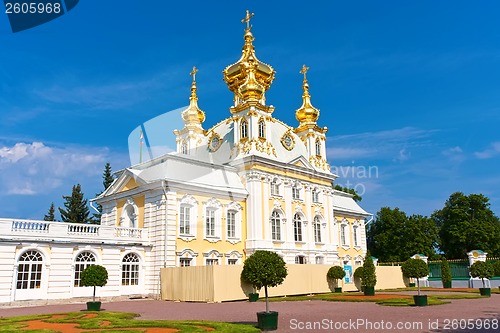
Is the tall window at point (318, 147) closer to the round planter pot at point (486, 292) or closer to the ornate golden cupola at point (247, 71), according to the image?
the ornate golden cupola at point (247, 71)

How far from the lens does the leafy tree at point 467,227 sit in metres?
51.3

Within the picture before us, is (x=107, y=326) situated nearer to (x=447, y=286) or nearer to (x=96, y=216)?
(x=447, y=286)


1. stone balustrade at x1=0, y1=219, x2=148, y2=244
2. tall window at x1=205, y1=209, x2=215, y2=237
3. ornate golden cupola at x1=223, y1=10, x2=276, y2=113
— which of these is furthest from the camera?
ornate golden cupola at x1=223, y1=10, x2=276, y2=113

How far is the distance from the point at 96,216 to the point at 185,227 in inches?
1205

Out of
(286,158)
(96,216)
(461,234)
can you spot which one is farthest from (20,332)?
(461,234)

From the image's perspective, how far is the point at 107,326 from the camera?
43.1 feet

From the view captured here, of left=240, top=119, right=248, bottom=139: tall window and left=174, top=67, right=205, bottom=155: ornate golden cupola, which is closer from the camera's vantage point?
left=240, top=119, right=248, bottom=139: tall window

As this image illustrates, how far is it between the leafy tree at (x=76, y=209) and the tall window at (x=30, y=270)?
3165cm

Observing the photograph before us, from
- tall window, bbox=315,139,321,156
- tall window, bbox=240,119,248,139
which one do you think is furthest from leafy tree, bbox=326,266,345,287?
tall window, bbox=315,139,321,156

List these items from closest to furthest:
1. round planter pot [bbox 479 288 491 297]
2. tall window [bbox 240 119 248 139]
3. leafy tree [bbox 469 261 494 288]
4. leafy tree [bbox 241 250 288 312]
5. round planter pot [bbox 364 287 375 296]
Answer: leafy tree [bbox 241 250 288 312], round planter pot [bbox 479 288 491 297], leafy tree [bbox 469 261 494 288], round planter pot [bbox 364 287 375 296], tall window [bbox 240 119 248 139]

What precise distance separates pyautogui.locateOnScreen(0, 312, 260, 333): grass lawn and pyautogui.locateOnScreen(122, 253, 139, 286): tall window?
930cm

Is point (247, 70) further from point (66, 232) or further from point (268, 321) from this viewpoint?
point (268, 321)

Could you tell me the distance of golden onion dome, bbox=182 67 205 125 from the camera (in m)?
39.6

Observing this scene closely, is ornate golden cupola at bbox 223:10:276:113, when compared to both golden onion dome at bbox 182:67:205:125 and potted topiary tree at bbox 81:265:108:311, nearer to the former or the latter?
golden onion dome at bbox 182:67:205:125
